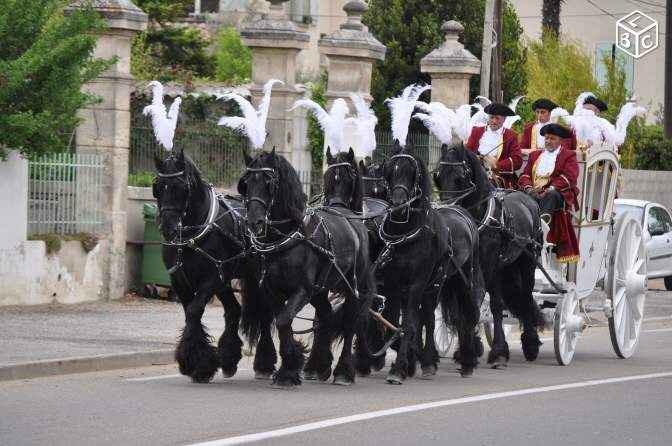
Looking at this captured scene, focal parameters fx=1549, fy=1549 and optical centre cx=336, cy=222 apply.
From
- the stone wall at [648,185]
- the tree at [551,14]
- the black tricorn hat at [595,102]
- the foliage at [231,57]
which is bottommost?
the stone wall at [648,185]

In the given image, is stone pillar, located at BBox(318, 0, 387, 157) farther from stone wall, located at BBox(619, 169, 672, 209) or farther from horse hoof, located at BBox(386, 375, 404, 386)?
stone wall, located at BBox(619, 169, 672, 209)

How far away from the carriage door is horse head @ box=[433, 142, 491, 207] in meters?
12.4

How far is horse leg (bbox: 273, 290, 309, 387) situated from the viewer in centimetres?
1238

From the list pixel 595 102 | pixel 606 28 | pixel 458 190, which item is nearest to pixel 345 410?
pixel 458 190

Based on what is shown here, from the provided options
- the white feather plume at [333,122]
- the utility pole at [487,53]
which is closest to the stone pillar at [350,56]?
the utility pole at [487,53]

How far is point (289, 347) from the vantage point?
40.9 ft

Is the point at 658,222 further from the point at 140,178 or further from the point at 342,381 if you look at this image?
the point at 342,381

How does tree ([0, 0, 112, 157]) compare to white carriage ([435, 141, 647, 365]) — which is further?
tree ([0, 0, 112, 157])

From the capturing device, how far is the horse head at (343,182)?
1371cm

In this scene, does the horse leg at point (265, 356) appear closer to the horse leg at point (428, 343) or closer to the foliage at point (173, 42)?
the horse leg at point (428, 343)

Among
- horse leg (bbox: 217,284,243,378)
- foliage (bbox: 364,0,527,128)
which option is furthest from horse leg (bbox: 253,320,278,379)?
foliage (bbox: 364,0,527,128)

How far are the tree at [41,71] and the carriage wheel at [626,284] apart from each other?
6.38m

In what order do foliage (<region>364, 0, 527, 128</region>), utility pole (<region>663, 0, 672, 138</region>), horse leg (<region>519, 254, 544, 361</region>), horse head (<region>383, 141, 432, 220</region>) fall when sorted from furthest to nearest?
utility pole (<region>663, 0, 672, 138</region>) < foliage (<region>364, 0, 527, 128</region>) < horse leg (<region>519, 254, 544, 361</region>) < horse head (<region>383, 141, 432, 220</region>)

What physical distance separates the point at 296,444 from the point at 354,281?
3722 millimetres
